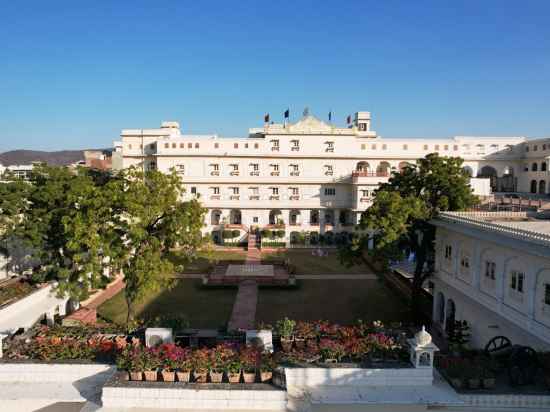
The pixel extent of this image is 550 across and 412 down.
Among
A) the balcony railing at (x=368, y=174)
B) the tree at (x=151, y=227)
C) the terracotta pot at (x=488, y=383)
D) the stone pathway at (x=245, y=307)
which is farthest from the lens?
the balcony railing at (x=368, y=174)

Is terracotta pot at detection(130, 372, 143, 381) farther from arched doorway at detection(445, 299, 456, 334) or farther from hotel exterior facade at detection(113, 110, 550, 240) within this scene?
hotel exterior facade at detection(113, 110, 550, 240)

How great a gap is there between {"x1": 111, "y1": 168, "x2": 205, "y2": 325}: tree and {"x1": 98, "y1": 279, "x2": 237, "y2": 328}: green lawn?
404 cm

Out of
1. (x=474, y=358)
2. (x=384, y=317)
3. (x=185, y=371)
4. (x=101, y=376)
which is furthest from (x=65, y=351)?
(x=384, y=317)

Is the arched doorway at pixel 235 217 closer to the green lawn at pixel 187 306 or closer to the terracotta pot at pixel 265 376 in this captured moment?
the green lawn at pixel 187 306

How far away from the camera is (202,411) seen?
952cm

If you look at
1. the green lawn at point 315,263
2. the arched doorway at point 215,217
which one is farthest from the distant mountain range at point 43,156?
the green lawn at point 315,263

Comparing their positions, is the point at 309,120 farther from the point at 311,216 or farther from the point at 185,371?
the point at 185,371

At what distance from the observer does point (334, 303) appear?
22.8m

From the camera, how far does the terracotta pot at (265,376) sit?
10127 mm

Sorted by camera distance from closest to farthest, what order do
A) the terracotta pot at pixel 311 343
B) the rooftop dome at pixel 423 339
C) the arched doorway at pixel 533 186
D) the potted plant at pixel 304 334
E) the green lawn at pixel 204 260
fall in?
the rooftop dome at pixel 423 339, the terracotta pot at pixel 311 343, the potted plant at pixel 304 334, the green lawn at pixel 204 260, the arched doorway at pixel 533 186

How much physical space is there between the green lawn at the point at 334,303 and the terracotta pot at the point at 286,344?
705cm

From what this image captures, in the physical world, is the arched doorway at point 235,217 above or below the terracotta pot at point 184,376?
above

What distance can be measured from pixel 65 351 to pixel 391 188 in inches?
679

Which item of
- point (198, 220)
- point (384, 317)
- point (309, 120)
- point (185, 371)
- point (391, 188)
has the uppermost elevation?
point (309, 120)
